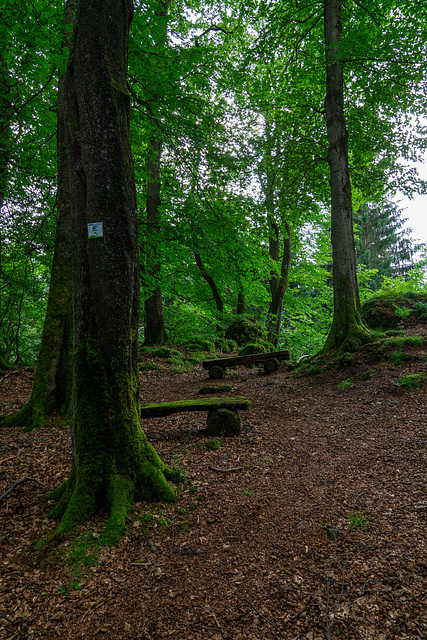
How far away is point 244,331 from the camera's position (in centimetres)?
1530

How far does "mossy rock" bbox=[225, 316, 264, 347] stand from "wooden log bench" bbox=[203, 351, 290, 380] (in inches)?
207

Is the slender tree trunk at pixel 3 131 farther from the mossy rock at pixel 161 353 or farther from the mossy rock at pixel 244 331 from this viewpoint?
the mossy rock at pixel 244 331

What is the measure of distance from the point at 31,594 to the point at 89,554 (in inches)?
15.6

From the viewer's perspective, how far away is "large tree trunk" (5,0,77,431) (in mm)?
5500

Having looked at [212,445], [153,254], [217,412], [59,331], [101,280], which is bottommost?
[212,445]

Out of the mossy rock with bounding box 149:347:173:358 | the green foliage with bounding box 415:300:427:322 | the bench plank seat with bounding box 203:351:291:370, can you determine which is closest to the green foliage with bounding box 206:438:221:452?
the bench plank seat with bounding box 203:351:291:370

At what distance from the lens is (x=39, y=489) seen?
335cm

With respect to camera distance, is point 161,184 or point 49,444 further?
point 161,184

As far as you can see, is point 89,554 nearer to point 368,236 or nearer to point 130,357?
point 130,357

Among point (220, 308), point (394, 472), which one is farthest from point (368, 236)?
point (394, 472)

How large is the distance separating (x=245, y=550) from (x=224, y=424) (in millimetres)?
2460

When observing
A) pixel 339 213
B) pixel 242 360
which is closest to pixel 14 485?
pixel 242 360

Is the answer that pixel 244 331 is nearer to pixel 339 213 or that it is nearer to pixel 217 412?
pixel 339 213

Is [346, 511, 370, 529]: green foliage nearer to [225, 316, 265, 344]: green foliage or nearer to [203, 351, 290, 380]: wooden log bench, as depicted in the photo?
[203, 351, 290, 380]: wooden log bench
